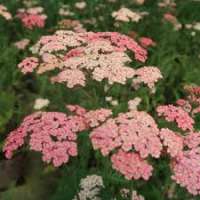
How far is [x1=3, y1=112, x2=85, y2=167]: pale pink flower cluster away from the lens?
2998 millimetres

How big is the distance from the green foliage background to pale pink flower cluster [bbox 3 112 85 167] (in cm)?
45

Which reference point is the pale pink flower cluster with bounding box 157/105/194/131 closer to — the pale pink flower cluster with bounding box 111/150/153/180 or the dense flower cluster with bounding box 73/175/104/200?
the pale pink flower cluster with bounding box 111/150/153/180

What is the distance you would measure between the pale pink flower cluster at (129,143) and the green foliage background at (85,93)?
0.40 metres

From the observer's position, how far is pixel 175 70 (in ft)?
18.6

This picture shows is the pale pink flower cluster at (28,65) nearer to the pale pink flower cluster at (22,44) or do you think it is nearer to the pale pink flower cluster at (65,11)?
the pale pink flower cluster at (22,44)

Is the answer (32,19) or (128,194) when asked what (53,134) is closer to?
(128,194)

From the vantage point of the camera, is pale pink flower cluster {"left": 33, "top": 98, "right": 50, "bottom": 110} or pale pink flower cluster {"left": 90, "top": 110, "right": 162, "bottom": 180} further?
→ pale pink flower cluster {"left": 33, "top": 98, "right": 50, "bottom": 110}

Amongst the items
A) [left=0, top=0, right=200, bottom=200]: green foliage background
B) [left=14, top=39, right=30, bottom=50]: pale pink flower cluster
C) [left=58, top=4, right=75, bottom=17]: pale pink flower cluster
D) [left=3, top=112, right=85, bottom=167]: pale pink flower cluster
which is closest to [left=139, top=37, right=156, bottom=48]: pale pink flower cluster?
[left=0, top=0, right=200, bottom=200]: green foliage background

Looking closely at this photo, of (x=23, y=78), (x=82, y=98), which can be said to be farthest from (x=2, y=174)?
(x=23, y=78)

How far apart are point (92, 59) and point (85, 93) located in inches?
21.6

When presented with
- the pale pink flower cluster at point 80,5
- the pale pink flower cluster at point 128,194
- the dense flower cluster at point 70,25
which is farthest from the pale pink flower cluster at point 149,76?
the pale pink flower cluster at point 80,5

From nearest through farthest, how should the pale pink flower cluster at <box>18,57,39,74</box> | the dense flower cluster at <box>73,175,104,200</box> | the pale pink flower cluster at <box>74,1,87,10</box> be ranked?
the dense flower cluster at <box>73,175,104,200</box>
the pale pink flower cluster at <box>18,57,39,74</box>
the pale pink flower cluster at <box>74,1,87,10</box>

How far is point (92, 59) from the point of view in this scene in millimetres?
3543

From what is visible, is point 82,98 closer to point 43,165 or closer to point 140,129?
point 43,165
